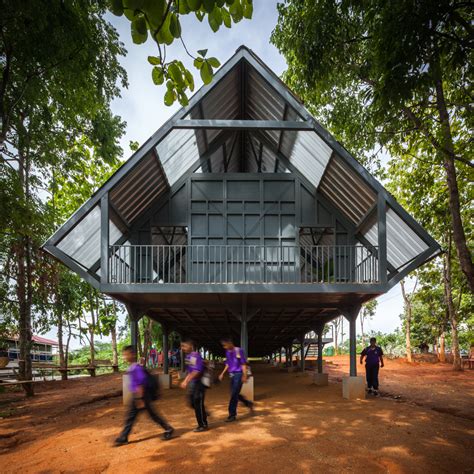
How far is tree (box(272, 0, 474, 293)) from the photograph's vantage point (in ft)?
16.4

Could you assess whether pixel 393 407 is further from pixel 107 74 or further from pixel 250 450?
pixel 107 74

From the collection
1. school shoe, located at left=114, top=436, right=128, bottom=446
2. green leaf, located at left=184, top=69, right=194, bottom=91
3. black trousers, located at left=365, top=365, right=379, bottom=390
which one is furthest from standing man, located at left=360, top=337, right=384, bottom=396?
green leaf, located at left=184, top=69, right=194, bottom=91

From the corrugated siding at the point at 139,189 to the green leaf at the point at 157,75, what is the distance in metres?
8.31

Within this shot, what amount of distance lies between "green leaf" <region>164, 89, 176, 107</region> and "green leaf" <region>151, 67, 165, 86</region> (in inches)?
3.4

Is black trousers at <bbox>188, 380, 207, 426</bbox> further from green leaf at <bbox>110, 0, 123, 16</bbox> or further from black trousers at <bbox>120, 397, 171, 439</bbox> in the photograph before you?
green leaf at <bbox>110, 0, 123, 16</bbox>

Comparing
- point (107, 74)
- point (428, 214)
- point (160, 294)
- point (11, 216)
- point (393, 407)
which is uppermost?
point (107, 74)

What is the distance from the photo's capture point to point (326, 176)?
12430 millimetres

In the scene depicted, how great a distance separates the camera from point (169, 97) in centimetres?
283

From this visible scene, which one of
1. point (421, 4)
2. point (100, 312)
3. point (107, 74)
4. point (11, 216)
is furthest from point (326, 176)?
point (100, 312)

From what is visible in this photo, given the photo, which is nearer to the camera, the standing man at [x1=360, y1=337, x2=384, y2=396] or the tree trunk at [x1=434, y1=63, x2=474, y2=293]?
the tree trunk at [x1=434, y1=63, x2=474, y2=293]

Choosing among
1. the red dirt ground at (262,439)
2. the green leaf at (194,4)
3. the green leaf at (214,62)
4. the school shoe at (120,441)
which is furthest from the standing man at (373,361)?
the green leaf at (194,4)

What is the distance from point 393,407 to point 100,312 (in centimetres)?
2507

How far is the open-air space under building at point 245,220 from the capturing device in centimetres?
1062

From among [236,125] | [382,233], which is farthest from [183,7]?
[382,233]
